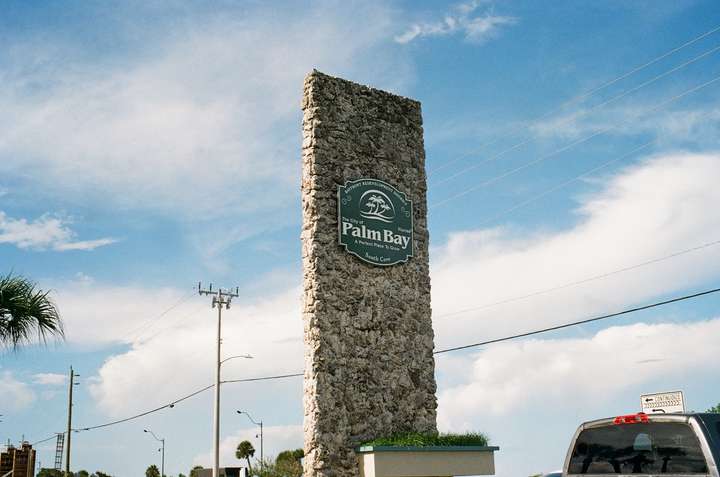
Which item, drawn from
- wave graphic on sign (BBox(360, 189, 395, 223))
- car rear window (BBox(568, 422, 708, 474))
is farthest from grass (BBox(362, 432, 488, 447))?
car rear window (BBox(568, 422, 708, 474))

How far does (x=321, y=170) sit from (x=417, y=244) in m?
3.34

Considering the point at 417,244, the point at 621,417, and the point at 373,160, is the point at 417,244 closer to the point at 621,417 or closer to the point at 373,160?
the point at 373,160

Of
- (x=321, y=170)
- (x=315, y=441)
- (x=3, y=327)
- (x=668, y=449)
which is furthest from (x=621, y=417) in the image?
(x=3, y=327)

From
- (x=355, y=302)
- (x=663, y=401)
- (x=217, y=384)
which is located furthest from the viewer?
(x=217, y=384)

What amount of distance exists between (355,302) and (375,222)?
6.97 ft

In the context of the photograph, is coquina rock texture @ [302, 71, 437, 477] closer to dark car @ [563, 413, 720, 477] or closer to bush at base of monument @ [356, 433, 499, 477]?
bush at base of monument @ [356, 433, 499, 477]

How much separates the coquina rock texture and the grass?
13.1 inches

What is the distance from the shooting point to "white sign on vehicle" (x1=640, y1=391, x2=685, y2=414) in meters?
16.0

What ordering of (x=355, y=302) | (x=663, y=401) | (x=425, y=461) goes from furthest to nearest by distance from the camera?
(x=355, y=302), (x=425, y=461), (x=663, y=401)

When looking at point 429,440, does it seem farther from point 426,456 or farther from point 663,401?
point 663,401

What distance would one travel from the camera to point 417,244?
19.6 metres

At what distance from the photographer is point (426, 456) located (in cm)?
1697

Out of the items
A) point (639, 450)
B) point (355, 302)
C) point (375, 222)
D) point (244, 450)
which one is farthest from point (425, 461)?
point (244, 450)

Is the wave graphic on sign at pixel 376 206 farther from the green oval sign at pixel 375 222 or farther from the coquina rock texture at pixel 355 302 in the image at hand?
the coquina rock texture at pixel 355 302
